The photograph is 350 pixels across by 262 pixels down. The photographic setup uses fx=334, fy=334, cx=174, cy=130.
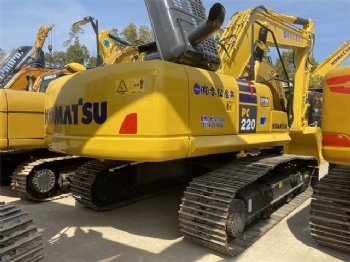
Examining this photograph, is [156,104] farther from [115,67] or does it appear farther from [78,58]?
[78,58]

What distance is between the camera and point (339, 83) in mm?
2715

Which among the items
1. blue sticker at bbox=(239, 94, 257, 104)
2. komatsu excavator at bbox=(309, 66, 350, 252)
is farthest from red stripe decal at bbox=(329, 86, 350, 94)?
blue sticker at bbox=(239, 94, 257, 104)

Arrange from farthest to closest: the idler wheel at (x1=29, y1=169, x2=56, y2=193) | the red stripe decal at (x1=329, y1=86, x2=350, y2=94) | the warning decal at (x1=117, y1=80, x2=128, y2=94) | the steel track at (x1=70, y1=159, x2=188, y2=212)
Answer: the idler wheel at (x1=29, y1=169, x2=56, y2=193), the steel track at (x1=70, y1=159, x2=188, y2=212), the warning decal at (x1=117, y1=80, x2=128, y2=94), the red stripe decal at (x1=329, y1=86, x2=350, y2=94)

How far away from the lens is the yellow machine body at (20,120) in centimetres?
527

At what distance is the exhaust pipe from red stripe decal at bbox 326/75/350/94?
3.40 feet

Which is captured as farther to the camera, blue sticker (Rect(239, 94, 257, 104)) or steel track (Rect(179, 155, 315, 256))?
blue sticker (Rect(239, 94, 257, 104))

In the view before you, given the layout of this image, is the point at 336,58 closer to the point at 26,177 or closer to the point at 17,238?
the point at 26,177

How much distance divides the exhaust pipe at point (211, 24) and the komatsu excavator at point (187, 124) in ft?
0.03

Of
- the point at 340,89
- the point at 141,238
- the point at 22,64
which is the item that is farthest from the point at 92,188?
the point at 22,64

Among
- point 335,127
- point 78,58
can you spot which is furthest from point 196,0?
point 78,58

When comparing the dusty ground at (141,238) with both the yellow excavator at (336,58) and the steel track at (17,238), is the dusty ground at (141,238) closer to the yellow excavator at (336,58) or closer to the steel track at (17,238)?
the steel track at (17,238)

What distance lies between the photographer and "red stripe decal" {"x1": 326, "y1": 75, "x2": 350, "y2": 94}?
266cm

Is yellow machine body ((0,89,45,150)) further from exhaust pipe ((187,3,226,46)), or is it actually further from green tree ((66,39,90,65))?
green tree ((66,39,90,65))

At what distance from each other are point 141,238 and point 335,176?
234cm
